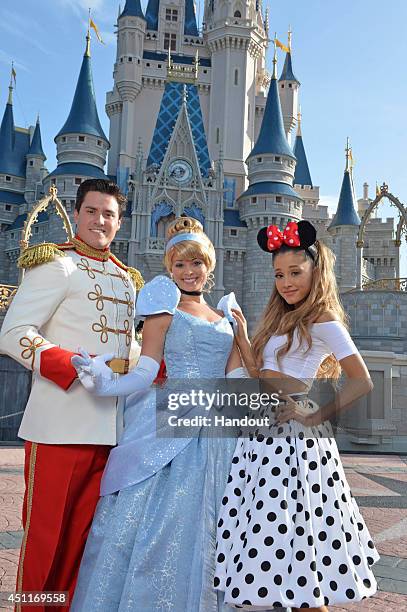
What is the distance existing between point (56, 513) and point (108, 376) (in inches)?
20.3

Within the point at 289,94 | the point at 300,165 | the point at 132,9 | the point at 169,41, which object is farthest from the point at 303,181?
the point at 132,9

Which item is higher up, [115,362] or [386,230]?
[386,230]

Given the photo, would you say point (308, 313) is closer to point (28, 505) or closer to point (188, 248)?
point (188, 248)

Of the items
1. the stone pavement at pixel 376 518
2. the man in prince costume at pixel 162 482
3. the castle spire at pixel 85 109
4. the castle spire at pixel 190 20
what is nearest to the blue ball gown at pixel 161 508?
the man in prince costume at pixel 162 482

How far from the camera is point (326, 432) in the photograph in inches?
82.0

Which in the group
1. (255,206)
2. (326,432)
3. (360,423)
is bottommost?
(360,423)

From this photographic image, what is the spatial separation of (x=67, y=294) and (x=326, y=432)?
3.50 feet

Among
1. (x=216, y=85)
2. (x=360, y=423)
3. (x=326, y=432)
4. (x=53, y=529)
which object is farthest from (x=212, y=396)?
(x=216, y=85)

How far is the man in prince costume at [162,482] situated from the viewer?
1.92 metres

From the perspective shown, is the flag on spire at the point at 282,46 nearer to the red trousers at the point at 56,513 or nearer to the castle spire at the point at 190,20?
the castle spire at the point at 190,20

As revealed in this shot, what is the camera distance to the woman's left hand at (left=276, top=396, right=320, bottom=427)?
2025 millimetres

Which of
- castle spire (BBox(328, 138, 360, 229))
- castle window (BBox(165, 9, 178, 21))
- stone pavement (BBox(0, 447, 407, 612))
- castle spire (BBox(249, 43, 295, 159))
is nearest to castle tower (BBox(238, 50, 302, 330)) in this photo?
castle spire (BBox(249, 43, 295, 159))

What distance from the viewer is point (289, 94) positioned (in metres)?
32.4

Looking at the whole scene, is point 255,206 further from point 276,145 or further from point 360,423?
point 360,423
